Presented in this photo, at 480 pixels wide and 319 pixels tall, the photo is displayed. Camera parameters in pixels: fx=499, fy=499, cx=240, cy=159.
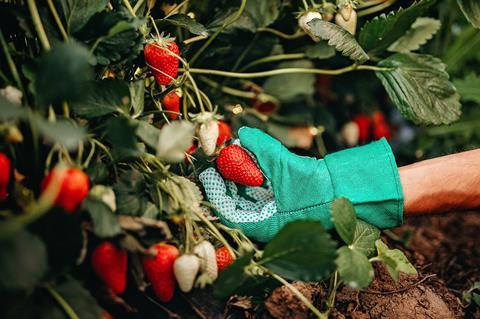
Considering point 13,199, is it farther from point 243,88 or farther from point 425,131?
point 425,131

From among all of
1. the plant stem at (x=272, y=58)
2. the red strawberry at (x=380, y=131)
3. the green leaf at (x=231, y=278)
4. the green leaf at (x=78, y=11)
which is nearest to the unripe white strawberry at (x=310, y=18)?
the plant stem at (x=272, y=58)

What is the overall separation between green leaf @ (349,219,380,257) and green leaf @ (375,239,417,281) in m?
0.02

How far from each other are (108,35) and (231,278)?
0.46 meters

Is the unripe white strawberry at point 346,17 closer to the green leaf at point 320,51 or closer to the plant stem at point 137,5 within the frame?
the green leaf at point 320,51

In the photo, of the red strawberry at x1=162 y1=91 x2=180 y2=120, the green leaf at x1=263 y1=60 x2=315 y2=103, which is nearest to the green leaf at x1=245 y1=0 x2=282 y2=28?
the green leaf at x1=263 y1=60 x2=315 y2=103

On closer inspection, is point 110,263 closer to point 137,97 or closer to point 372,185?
point 137,97

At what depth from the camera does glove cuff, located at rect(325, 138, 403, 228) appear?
3.30ft

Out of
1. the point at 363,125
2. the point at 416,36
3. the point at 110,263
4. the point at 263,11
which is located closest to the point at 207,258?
the point at 110,263

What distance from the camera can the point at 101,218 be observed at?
29.9 inches

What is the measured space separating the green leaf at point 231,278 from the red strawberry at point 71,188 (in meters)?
0.26

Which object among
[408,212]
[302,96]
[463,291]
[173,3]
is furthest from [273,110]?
[463,291]

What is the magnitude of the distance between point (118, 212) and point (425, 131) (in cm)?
138

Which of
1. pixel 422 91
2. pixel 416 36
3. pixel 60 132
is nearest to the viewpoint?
pixel 60 132

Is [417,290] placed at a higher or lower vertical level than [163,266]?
lower
